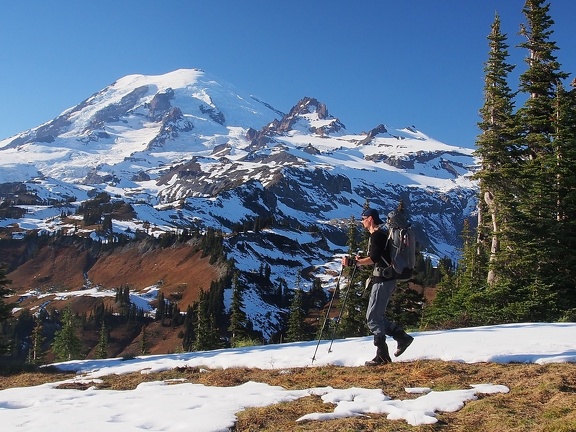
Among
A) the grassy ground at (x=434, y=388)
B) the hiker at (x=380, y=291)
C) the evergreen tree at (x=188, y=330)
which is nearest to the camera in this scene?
the grassy ground at (x=434, y=388)

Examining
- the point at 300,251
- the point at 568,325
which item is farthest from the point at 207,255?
the point at 568,325

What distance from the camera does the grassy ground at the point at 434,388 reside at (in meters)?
5.55

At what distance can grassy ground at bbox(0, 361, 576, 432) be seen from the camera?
5551mm

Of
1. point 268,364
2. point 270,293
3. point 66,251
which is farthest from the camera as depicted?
point 66,251

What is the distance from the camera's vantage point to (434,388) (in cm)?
739

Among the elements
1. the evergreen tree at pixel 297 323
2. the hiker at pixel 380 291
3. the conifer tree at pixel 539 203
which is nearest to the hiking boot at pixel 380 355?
the hiker at pixel 380 291

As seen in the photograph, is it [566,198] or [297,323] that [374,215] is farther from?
[297,323]

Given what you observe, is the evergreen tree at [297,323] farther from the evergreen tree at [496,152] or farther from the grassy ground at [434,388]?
the grassy ground at [434,388]

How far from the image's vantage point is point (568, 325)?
472 inches

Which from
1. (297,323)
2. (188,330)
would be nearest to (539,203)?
(297,323)

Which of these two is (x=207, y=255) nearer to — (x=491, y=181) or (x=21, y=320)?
(x=21, y=320)

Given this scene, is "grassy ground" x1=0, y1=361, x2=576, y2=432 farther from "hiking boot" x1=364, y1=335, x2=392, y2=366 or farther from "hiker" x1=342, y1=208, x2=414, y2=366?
"hiker" x1=342, y1=208, x2=414, y2=366

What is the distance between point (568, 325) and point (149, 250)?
173 m

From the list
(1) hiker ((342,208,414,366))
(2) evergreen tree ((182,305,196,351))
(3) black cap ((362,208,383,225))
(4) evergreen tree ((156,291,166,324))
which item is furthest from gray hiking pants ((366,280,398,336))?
(4) evergreen tree ((156,291,166,324))
